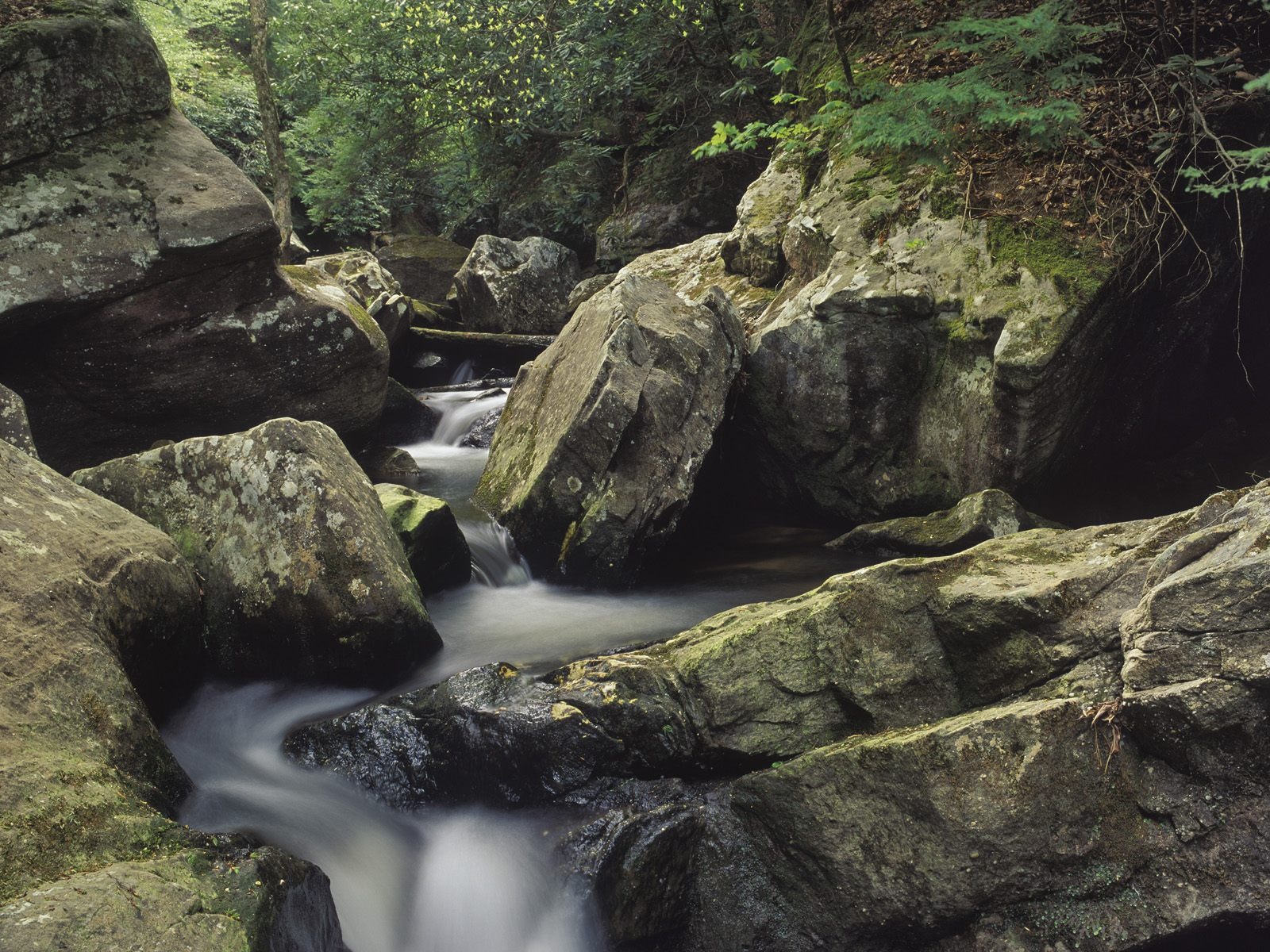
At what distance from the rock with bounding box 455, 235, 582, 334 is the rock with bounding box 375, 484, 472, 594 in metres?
10.1

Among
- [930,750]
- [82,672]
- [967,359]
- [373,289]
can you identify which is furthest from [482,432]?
[930,750]

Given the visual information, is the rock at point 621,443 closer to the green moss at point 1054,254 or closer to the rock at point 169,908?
the green moss at point 1054,254

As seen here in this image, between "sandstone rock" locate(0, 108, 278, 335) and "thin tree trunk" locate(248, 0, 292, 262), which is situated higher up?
"thin tree trunk" locate(248, 0, 292, 262)

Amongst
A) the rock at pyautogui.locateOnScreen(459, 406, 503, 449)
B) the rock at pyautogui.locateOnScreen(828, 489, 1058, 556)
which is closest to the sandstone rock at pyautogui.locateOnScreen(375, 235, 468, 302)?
the rock at pyautogui.locateOnScreen(459, 406, 503, 449)

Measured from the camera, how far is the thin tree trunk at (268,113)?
1387cm

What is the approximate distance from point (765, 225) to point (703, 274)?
118cm

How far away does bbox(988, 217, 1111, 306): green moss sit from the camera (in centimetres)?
632

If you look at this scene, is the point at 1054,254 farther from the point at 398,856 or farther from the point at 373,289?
the point at 373,289

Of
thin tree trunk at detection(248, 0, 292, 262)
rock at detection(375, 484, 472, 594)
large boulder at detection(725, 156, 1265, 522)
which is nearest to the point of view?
rock at detection(375, 484, 472, 594)

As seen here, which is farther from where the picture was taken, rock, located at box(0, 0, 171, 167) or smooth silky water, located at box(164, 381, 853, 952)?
rock, located at box(0, 0, 171, 167)

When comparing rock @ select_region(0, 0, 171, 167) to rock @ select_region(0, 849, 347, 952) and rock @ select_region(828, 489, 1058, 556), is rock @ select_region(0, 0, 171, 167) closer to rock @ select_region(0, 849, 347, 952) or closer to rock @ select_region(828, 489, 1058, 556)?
rock @ select_region(0, 849, 347, 952)

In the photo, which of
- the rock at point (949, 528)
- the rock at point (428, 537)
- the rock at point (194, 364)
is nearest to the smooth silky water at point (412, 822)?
the rock at point (428, 537)

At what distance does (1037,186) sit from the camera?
7.09m

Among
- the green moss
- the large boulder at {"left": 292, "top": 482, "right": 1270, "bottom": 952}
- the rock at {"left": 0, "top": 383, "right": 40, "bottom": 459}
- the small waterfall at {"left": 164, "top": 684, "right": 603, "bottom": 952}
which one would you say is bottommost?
the small waterfall at {"left": 164, "top": 684, "right": 603, "bottom": 952}
